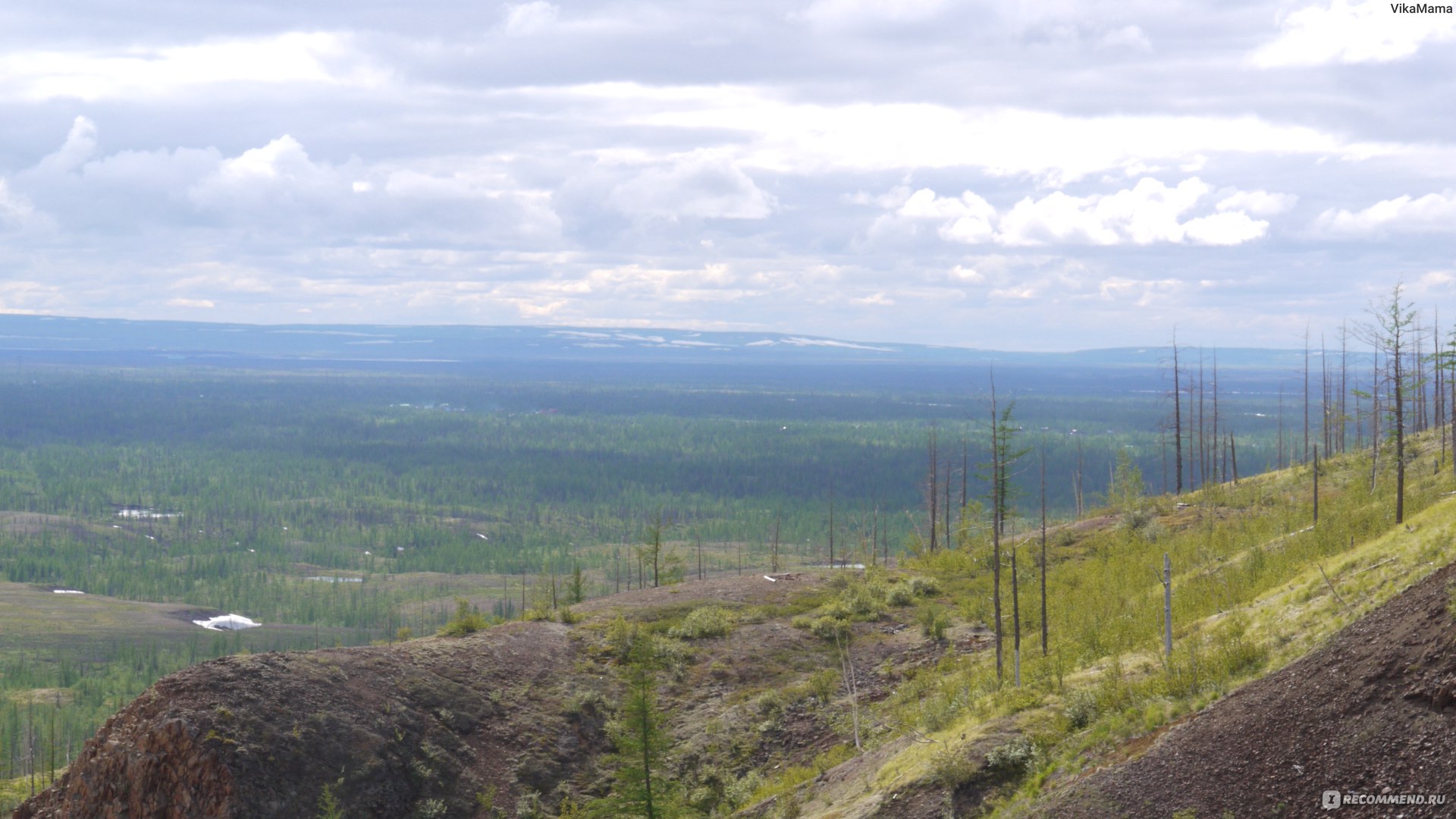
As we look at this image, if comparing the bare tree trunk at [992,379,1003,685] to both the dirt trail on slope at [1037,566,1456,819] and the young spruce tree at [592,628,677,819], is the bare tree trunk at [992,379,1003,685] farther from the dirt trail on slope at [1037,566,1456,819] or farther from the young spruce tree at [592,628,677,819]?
the dirt trail on slope at [1037,566,1456,819]

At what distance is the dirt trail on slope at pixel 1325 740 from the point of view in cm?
1761

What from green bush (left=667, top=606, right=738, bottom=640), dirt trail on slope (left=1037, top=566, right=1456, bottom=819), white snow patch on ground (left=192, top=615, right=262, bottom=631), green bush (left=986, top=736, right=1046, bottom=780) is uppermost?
dirt trail on slope (left=1037, top=566, right=1456, bottom=819)

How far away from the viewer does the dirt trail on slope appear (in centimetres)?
1761

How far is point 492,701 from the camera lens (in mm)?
39688

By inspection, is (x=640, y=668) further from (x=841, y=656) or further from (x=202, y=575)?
(x=202, y=575)

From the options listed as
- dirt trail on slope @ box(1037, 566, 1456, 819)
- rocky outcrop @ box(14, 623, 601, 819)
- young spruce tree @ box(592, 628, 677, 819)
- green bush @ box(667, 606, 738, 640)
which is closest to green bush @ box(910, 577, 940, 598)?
green bush @ box(667, 606, 738, 640)

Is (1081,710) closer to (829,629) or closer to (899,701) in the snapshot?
(899,701)

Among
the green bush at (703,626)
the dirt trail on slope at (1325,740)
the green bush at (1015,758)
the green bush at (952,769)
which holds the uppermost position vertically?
the dirt trail on slope at (1325,740)

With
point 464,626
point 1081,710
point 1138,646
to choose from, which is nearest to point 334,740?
point 464,626

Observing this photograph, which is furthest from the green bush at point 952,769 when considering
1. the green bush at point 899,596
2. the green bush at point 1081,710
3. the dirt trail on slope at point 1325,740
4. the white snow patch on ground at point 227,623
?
the white snow patch on ground at point 227,623

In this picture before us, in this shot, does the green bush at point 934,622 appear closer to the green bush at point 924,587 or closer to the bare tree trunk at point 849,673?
the bare tree trunk at point 849,673

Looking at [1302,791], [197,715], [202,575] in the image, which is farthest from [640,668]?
[202,575]

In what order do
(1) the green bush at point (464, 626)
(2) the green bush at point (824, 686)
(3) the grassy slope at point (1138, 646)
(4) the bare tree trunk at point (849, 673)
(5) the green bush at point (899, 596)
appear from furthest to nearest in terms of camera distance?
(5) the green bush at point (899, 596) → (1) the green bush at point (464, 626) → (2) the green bush at point (824, 686) → (4) the bare tree trunk at point (849, 673) → (3) the grassy slope at point (1138, 646)

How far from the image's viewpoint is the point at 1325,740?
754 inches
